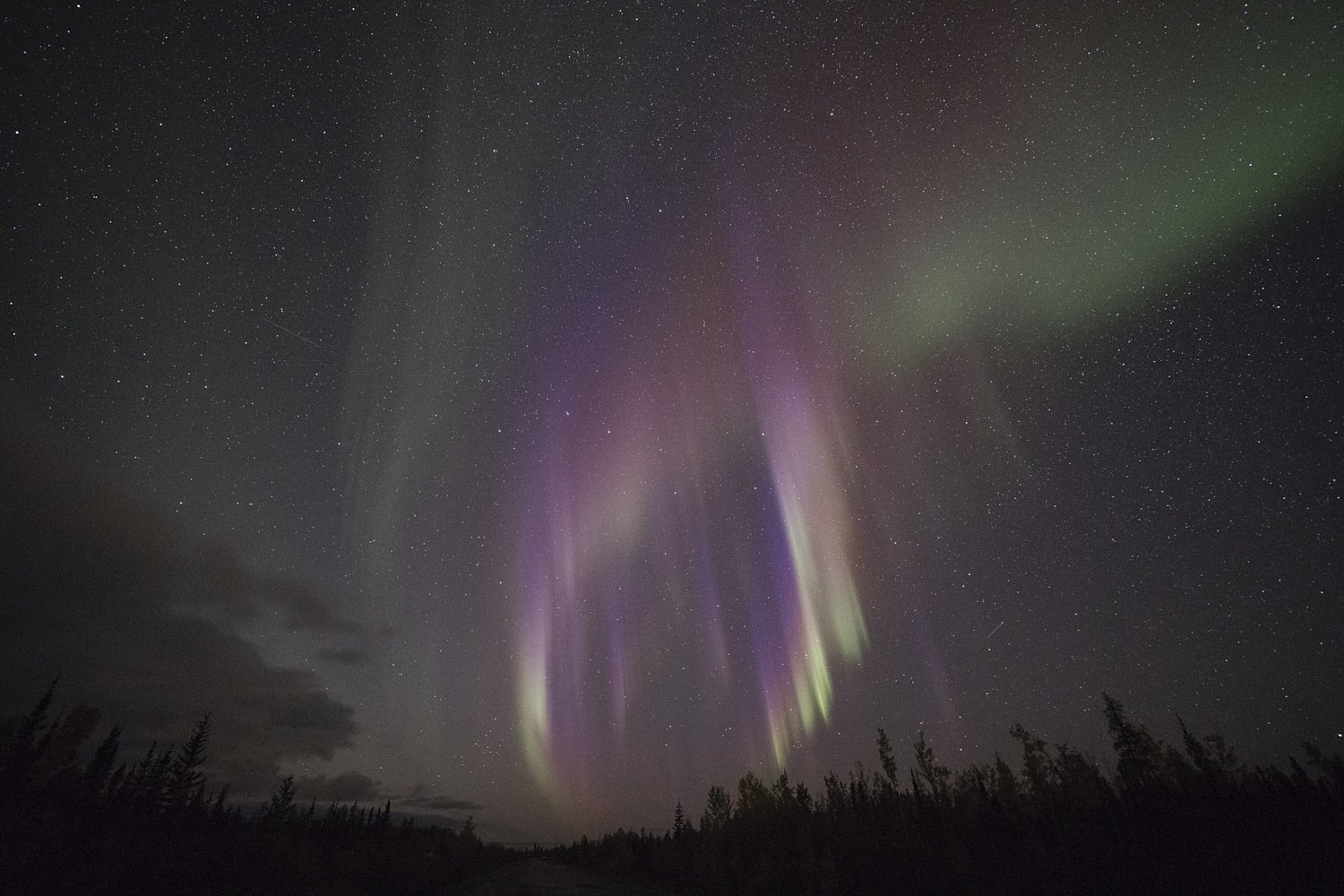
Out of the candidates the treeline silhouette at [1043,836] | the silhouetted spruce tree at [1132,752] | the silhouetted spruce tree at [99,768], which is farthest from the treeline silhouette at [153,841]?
the silhouetted spruce tree at [1132,752]

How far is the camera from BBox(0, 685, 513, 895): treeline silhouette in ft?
105

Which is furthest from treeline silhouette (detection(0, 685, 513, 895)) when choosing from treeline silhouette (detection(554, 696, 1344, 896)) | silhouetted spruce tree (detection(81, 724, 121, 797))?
treeline silhouette (detection(554, 696, 1344, 896))

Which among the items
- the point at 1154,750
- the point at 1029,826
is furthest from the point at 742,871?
the point at 1154,750

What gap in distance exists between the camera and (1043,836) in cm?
4912

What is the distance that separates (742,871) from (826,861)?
11674mm

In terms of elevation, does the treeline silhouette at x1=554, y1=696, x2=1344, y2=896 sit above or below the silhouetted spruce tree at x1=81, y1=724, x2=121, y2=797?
below

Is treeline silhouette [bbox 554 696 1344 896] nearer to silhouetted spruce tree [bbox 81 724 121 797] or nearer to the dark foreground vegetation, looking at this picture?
the dark foreground vegetation

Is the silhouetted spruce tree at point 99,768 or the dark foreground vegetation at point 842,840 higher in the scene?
the silhouetted spruce tree at point 99,768

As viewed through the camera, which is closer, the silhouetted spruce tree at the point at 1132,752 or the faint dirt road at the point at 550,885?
the faint dirt road at the point at 550,885

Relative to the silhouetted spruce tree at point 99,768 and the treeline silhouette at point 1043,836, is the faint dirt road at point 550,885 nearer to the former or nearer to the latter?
the treeline silhouette at point 1043,836

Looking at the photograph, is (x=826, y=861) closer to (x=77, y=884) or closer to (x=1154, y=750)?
(x=77, y=884)

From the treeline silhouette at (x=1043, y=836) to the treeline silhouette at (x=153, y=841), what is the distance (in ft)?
76.8

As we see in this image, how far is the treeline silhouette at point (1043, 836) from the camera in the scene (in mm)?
33500

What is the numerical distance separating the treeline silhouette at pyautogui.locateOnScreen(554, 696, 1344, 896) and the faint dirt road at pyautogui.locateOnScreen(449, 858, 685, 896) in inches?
182
